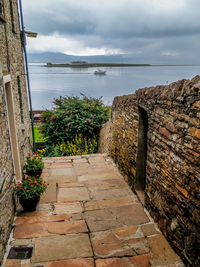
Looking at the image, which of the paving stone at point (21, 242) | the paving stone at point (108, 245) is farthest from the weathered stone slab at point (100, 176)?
the paving stone at point (21, 242)

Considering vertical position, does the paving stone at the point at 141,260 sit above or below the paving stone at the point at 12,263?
below

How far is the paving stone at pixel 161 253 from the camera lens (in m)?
2.59

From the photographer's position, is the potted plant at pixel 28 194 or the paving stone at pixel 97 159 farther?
the paving stone at pixel 97 159

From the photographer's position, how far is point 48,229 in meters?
3.26

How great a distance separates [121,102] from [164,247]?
11.2 ft

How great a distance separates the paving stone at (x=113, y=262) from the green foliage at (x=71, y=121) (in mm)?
6368

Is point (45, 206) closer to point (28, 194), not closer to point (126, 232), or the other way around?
point (28, 194)

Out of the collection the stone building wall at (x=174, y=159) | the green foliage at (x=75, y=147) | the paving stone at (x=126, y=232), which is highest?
the stone building wall at (x=174, y=159)

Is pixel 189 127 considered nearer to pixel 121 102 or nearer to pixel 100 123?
pixel 121 102

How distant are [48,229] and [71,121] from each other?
233 inches

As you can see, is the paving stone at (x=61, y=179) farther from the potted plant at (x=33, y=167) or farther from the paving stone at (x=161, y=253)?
the paving stone at (x=161, y=253)

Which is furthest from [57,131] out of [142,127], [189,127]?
[189,127]

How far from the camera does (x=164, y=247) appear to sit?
285 cm

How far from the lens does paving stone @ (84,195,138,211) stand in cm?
393
